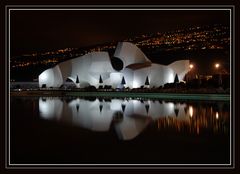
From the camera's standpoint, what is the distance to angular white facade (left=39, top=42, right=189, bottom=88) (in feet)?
98.4

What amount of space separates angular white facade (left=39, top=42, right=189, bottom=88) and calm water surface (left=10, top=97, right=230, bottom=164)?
1875 centimetres

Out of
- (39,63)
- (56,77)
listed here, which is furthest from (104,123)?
(39,63)

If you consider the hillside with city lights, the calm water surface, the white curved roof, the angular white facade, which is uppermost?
the hillside with city lights

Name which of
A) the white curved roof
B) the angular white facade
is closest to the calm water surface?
the angular white facade

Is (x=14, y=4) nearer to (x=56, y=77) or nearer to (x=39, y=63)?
(x=56, y=77)

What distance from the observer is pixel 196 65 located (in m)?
47.8

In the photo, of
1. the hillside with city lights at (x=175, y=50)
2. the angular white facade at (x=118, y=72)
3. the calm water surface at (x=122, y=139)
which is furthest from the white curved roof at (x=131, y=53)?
the calm water surface at (x=122, y=139)

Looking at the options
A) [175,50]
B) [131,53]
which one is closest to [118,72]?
[131,53]

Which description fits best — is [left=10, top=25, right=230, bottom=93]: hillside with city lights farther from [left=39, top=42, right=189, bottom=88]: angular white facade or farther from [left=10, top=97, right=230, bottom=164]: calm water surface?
[left=10, top=97, right=230, bottom=164]: calm water surface

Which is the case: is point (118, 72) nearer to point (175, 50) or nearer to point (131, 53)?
point (131, 53)

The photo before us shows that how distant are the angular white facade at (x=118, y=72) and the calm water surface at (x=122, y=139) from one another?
18.7 meters

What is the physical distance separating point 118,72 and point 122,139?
79.8 feet

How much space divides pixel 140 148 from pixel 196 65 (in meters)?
42.7

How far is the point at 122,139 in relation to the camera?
746cm
